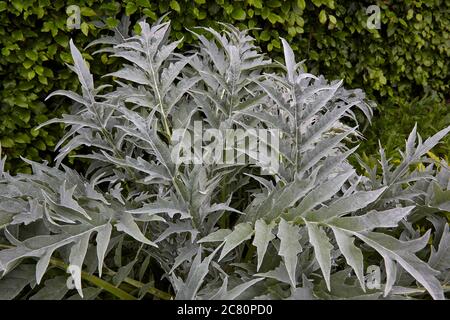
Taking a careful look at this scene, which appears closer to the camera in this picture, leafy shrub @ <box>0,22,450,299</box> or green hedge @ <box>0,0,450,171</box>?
leafy shrub @ <box>0,22,450,299</box>

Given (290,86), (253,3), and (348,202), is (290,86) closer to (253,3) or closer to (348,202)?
(348,202)

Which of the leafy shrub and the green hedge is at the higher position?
the green hedge

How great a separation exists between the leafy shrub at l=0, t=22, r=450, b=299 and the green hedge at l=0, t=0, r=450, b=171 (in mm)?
588

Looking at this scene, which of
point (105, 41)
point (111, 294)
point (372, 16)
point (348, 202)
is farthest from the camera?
point (372, 16)

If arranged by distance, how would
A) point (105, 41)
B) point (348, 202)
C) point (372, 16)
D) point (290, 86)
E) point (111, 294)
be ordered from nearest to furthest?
point (348, 202)
point (290, 86)
point (111, 294)
point (105, 41)
point (372, 16)

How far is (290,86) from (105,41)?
1131 millimetres

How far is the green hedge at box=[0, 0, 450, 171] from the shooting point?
257 cm

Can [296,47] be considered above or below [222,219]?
above

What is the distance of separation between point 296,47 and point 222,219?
57.1 inches

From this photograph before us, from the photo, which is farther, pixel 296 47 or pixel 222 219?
pixel 296 47

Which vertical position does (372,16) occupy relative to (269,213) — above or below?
above

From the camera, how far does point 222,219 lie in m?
2.05
